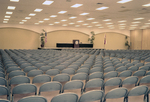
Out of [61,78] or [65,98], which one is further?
[61,78]

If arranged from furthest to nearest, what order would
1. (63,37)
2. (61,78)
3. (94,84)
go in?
(63,37) < (61,78) < (94,84)

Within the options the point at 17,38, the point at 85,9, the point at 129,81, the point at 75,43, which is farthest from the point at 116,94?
the point at 17,38

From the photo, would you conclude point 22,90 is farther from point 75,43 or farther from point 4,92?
point 75,43

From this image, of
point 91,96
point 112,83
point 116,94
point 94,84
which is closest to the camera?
point 91,96

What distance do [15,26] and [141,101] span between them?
26.4 meters

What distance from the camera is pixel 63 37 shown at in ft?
99.0

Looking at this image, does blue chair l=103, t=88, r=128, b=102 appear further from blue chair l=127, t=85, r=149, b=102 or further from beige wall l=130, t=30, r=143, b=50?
beige wall l=130, t=30, r=143, b=50

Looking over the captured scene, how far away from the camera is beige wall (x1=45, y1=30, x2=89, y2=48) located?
2935cm

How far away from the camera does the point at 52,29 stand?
2881cm

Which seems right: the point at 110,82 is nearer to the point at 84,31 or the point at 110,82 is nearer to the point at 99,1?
the point at 99,1

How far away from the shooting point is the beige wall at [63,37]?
96.3 ft

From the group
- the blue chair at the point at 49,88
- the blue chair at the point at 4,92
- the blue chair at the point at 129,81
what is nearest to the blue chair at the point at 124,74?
the blue chair at the point at 129,81

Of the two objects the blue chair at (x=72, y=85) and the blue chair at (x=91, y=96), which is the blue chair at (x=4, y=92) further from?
the blue chair at (x=91, y=96)

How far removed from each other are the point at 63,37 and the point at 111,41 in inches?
434
